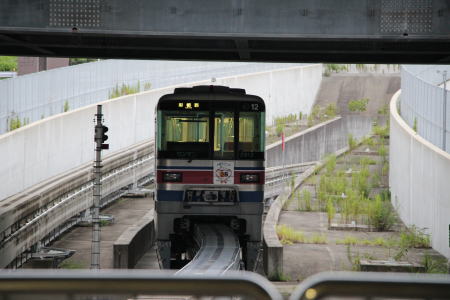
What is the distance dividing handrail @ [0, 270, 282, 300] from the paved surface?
16.9 metres

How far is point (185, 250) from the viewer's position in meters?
18.0

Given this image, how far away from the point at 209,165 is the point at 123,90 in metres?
21.5

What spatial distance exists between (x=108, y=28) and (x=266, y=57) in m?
6.28

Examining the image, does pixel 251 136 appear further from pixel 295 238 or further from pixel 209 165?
pixel 295 238

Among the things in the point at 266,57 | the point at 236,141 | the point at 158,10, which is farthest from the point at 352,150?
the point at 158,10

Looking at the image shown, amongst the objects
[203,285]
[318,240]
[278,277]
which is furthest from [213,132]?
[203,285]

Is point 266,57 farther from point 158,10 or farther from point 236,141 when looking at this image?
point 158,10

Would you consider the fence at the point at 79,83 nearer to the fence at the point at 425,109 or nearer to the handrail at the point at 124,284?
the fence at the point at 425,109

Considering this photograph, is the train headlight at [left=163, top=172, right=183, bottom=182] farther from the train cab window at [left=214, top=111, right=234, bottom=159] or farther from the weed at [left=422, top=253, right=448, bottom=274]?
the weed at [left=422, top=253, right=448, bottom=274]

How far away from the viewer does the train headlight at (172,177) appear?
56.5 feet

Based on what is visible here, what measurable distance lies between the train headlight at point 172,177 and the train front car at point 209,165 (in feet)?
0.07

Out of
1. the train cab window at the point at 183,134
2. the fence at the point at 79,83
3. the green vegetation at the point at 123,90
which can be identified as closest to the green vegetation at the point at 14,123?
the fence at the point at 79,83

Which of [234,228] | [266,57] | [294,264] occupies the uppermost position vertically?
[266,57]

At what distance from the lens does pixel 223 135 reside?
1753cm
